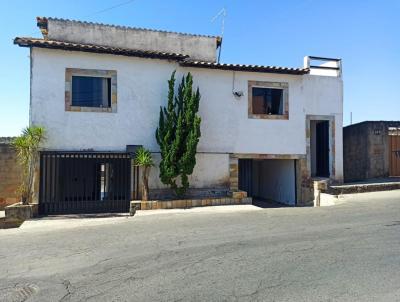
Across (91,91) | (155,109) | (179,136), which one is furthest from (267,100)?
(91,91)

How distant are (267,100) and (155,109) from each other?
5.10 metres

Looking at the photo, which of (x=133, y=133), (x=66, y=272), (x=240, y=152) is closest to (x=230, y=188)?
(x=240, y=152)

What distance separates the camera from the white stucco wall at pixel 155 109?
12414 millimetres

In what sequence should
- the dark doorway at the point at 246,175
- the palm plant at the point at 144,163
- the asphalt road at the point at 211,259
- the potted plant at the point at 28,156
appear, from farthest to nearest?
the dark doorway at the point at 246,175 → the palm plant at the point at 144,163 → the potted plant at the point at 28,156 → the asphalt road at the point at 211,259

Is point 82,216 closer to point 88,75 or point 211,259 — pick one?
point 88,75

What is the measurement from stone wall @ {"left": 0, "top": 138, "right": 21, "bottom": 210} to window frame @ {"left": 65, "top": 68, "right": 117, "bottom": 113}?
3.64 meters

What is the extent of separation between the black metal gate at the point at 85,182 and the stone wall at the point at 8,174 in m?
2.26

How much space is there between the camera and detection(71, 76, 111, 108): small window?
12758 mm

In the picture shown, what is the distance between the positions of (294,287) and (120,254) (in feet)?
11.2

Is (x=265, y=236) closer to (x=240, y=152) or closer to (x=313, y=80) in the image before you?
(x=240, y=152)

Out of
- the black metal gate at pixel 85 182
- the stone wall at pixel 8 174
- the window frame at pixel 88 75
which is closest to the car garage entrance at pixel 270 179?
the black metal gate at pixel 85 182

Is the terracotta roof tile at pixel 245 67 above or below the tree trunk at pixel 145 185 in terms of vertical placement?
above

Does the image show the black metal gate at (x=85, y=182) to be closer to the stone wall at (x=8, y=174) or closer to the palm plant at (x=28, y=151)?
the palm plant at (x=28, y=151)

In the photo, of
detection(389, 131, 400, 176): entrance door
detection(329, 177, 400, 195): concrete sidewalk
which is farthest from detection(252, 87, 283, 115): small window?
detection(389, 131, 400, 176): entrance door
